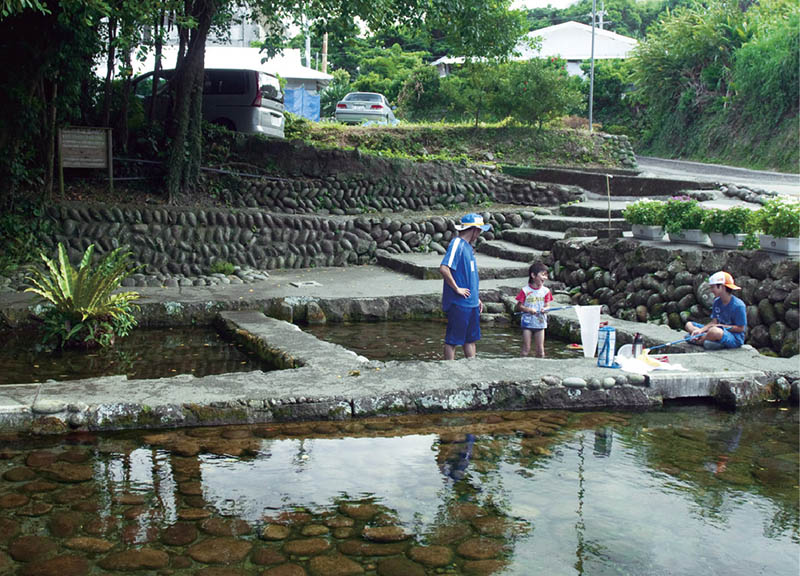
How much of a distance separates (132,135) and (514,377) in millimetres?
10898

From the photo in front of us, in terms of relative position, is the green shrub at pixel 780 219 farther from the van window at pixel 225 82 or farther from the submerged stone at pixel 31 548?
A: the van window at pixel 225 82

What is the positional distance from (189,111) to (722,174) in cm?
1479

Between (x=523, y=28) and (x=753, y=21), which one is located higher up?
(x=753, y=21)

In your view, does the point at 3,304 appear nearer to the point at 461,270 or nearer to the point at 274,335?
the point at 274,335

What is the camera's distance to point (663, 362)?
24.4 feet

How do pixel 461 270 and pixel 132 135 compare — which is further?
pixel 132 135

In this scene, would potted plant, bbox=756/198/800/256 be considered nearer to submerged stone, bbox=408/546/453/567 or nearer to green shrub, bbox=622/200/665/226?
green shrub, bbox=622/200/665/226

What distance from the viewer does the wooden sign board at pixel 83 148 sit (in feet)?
43.5

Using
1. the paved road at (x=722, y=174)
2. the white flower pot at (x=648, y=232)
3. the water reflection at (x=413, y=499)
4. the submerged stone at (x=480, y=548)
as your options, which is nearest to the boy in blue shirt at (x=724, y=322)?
the water reflection at (x=413, y=499)

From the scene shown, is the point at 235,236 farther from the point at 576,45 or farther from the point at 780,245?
the point at 576,45

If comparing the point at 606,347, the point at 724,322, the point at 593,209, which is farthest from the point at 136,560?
the point at 593,209

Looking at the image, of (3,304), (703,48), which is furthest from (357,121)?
(3,304)

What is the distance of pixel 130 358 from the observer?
855cm

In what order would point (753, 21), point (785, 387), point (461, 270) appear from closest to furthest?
point (785, 387)
point (461, 270)
point (753, 21)
